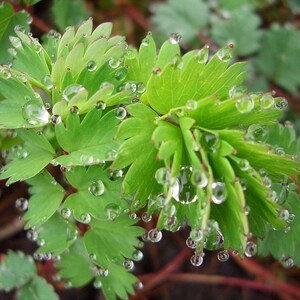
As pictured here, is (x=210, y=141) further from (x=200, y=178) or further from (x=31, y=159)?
(x=31, y=159)

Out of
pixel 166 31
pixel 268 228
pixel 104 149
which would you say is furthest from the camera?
pixel 166 31

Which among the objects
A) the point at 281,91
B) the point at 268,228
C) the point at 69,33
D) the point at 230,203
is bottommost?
the point at 281,91

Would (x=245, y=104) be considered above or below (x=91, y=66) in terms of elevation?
below

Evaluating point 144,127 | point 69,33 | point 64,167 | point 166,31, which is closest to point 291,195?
point 144,127

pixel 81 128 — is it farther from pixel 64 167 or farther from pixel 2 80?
pixel 2 80

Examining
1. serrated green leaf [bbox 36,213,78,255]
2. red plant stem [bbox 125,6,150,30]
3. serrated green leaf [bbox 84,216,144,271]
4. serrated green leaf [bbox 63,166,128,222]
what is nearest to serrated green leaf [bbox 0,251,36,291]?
serrated green leaf [bbox 36,213,78,255]

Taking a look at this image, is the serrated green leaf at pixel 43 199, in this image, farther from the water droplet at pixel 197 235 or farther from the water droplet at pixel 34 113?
the water droplet at pixel 197 235

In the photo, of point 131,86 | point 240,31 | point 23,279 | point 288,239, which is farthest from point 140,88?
point 240,31
